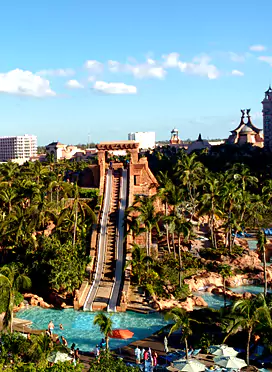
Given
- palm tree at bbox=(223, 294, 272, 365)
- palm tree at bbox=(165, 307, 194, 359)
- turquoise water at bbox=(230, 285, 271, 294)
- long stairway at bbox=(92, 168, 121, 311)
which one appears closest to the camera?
palm tree at bbox=(223, 294, 272, 365)

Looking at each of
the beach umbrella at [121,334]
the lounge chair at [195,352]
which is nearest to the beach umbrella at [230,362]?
the lounge chair at [195,352]

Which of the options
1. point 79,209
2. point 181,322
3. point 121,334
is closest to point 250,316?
point 181,322

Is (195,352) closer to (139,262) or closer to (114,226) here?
(139,262)

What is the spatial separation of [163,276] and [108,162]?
60.5ft

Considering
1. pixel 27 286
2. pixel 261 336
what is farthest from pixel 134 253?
pixel 261 336

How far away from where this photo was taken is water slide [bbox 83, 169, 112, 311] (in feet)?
123

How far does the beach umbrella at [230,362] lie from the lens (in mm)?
24052

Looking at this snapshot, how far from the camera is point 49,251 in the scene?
131 ft

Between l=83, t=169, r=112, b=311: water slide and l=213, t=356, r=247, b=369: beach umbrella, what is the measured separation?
1353cm

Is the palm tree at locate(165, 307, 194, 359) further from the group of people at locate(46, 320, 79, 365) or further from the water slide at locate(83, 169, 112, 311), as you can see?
the water slide at locate(83, 169, 112, 311)

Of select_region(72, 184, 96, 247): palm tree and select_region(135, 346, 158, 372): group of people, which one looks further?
select_region(72, 184, 96, 247): palm tree

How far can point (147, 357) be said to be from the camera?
26.7 meters

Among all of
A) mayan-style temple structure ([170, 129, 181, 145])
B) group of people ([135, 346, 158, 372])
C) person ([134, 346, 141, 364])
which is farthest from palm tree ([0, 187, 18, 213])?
mayan-style temple structure ([170, 129, 181, 145])

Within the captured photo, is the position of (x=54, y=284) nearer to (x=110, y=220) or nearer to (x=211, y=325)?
(x=110, y=220)
